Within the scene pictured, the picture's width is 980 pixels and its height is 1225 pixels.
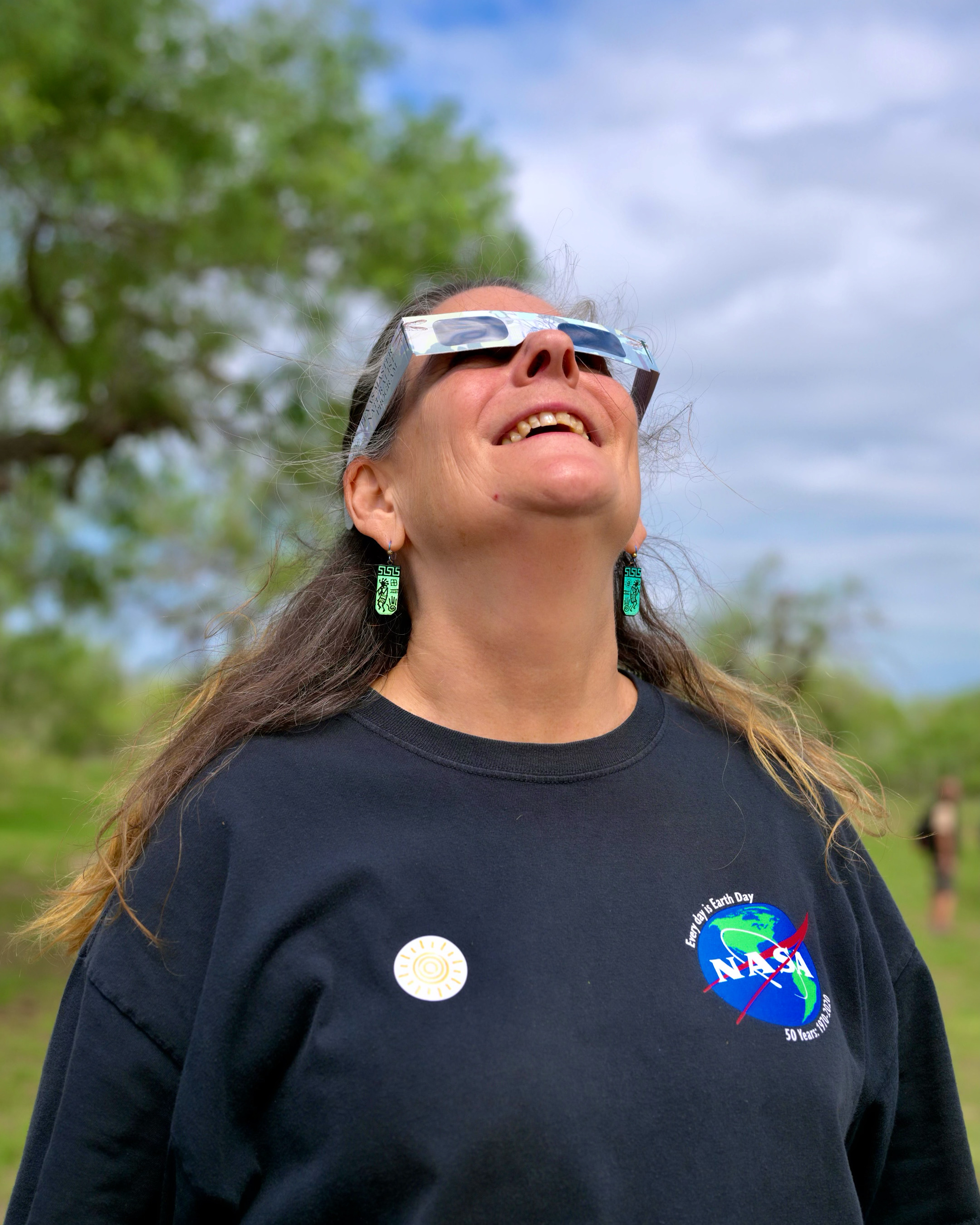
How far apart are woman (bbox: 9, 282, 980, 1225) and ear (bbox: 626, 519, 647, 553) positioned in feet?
0.71

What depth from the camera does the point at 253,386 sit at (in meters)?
8.28

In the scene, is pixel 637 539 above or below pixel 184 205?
below

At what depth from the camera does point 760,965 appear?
1700 millimetres

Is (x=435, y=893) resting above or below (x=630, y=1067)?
above

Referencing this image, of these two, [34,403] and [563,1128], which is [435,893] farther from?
[34,403]

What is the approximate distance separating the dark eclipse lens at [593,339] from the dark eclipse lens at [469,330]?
4.5 inches

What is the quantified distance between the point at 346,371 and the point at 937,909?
498 inches

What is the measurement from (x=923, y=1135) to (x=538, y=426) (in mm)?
1391

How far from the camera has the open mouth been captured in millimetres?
1945

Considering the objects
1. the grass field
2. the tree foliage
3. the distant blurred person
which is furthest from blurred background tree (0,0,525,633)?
the distant blurred person

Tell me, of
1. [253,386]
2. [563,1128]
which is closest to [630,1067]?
[563,1128]

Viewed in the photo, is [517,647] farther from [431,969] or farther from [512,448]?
[431,969]

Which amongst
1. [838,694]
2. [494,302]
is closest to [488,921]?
[494,302]

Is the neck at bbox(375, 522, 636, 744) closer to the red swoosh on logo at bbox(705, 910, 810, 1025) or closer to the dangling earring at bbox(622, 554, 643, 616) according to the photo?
the dangling earring at bbox(622, 554, 643, 616)
